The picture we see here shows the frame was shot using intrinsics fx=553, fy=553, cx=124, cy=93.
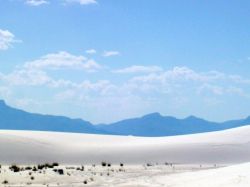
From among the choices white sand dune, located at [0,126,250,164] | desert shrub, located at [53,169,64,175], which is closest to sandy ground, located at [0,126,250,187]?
white sand dune, located at [0,126,250,164]

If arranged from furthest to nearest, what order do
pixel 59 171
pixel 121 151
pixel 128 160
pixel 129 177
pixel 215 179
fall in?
1. pixel 121 151
2. pixel 128 160
3. pixel 59 171
4. pixel 129 177
5. pixel 215 179

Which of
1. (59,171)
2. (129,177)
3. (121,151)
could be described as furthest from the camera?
(121,151)

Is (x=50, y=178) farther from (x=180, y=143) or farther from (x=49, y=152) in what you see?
(x=180, y=143)

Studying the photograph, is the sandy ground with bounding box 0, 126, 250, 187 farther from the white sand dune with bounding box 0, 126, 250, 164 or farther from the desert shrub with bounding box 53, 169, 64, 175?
the desert shrub with bounding box 53, 169, 64, 175

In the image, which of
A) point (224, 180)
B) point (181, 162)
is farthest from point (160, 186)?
point (181, 162)

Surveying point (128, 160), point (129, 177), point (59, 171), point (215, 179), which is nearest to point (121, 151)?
point (128, 160)

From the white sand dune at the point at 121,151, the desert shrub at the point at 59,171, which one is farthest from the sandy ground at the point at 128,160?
the desert shrub at the point at 59,171

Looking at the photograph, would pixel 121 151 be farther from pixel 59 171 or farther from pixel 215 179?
pixel 215 179
